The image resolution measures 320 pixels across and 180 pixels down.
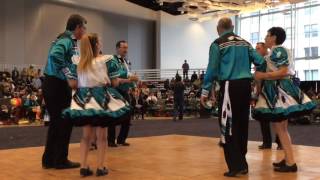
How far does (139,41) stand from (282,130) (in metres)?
20.3

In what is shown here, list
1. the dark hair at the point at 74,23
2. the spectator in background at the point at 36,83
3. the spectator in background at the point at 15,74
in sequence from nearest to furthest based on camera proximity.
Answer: the dark hair at the point at 74,23 → the spectator in background at the point at 36,83 → the spectator in background at the point at 15,74

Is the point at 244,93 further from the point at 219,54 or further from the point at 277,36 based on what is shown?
the point at 277,36

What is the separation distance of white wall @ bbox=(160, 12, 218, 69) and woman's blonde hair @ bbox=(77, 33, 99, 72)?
20242mm

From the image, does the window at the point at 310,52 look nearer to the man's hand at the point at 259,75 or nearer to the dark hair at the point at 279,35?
the dark hair at the point at 279,35

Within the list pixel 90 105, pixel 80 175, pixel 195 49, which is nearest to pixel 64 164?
pixel 80 175

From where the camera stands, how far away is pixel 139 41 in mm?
24250

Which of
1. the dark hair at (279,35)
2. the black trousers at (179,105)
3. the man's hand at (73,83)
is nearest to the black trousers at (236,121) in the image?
the dark hair at (279,35)

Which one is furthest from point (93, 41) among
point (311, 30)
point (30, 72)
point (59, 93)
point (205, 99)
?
point (311, 30)

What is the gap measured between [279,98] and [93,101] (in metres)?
1.77

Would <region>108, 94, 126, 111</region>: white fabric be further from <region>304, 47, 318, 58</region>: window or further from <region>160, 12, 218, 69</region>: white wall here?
<region>304, 47, 318, 58</region>: window

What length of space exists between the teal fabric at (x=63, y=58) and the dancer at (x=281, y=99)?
180 centimetres

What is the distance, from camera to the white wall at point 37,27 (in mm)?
19156

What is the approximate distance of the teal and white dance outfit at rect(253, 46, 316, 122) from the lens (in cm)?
421

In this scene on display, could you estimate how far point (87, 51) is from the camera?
3.96 meters
